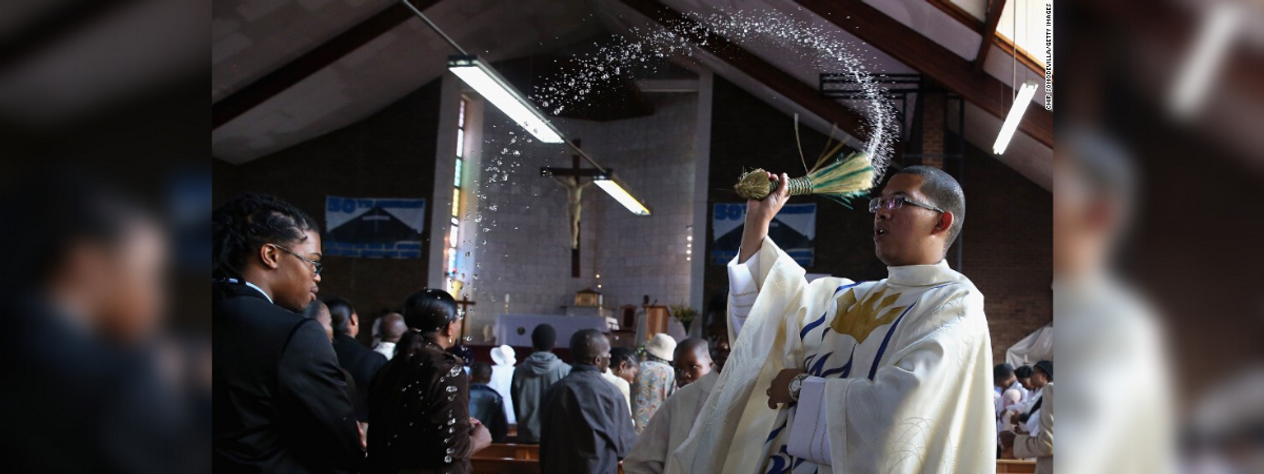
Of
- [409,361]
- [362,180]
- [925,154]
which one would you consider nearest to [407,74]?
[362,180]

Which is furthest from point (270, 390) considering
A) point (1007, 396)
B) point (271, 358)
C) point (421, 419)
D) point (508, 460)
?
point (1007, 396)

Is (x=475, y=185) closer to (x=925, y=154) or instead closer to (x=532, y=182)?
(x=532, y=182)

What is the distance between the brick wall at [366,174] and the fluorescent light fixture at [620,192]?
9.44ft

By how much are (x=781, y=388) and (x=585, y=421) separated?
231cm

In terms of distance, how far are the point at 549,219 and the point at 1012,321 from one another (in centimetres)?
672

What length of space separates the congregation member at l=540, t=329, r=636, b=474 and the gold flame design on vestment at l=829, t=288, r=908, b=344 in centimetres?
223

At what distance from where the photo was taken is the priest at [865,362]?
1958 millimetres

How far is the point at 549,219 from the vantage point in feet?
52.1

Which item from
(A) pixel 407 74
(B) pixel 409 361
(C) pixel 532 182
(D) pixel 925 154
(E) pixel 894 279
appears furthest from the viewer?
(C) pixel 532 182

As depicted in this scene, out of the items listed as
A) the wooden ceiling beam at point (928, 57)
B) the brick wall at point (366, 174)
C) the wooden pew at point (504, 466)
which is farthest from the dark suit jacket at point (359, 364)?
the brick wall at point (366, 174)

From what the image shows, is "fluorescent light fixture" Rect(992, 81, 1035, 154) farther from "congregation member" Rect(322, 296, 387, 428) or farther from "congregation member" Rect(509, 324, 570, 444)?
"congregation member" Rect(322, 296, 387, 428)

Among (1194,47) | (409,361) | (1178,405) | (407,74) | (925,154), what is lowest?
(409,361)

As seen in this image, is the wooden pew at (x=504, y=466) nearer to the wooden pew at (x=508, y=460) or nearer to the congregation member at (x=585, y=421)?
the wooden pew at (x=508, y=460)

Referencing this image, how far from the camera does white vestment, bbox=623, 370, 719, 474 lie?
2.94m
